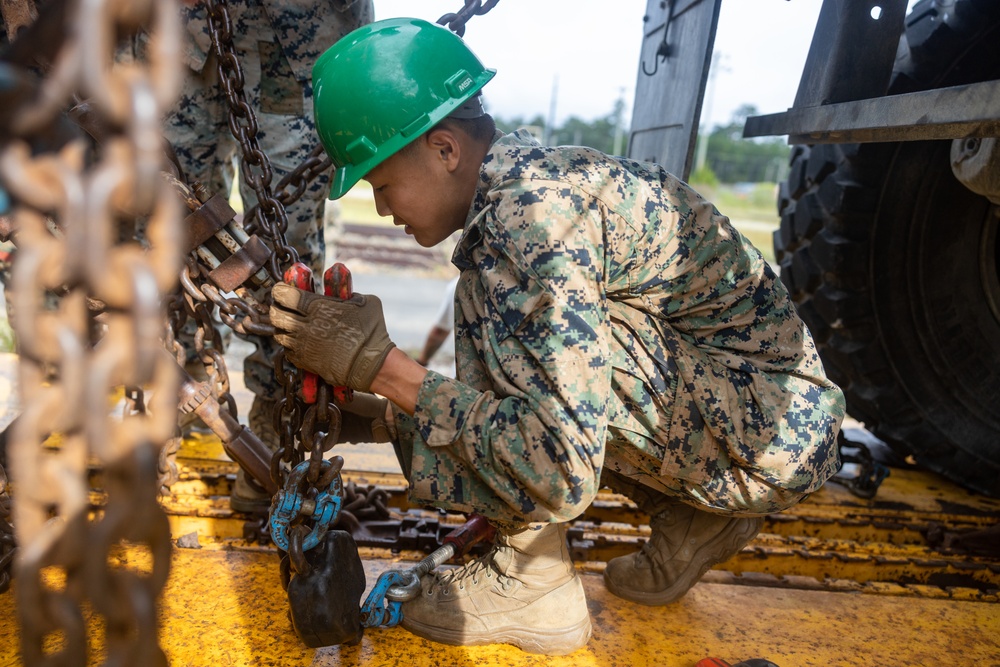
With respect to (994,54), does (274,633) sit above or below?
below

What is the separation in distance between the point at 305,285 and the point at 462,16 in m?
0.86

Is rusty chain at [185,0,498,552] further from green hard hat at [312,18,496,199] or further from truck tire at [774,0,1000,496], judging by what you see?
truck tire at [774,0,1000,496]

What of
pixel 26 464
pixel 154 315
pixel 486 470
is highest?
pixel 154 315

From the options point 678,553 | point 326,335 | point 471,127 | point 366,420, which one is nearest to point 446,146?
point 471,127

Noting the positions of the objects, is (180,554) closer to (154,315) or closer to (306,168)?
(306,168)

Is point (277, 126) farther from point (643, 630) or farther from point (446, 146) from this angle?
point (643, 630)

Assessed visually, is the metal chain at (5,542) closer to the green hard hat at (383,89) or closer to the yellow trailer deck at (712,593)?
the yellow trailer deck at (712,593)

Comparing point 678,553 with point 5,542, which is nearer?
point 5,542

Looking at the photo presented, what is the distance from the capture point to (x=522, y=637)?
5.81 ft

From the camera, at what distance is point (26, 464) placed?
0.52 metres

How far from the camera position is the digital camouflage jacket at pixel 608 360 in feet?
5.11

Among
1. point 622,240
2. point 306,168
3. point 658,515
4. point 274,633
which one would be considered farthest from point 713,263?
point 274,633

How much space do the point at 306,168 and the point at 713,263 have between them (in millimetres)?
1028

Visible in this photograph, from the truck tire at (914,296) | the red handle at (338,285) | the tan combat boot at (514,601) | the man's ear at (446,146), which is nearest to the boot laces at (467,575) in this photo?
the tan combat boot at (514,601)
